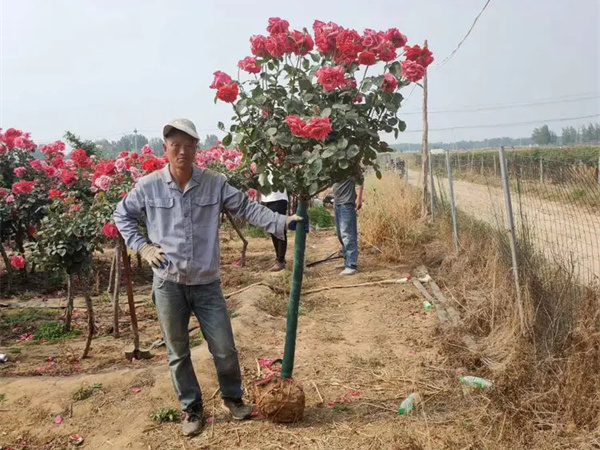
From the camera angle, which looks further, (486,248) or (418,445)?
(486,248)

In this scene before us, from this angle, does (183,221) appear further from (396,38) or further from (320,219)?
(320,219)

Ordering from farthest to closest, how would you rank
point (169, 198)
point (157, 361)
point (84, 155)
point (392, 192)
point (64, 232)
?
1. point (392, 192)
2. point (84, 155)
3. point (64, 232)
4. point (157, 361)
5. point (169, 198)

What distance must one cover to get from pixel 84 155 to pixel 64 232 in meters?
1.09

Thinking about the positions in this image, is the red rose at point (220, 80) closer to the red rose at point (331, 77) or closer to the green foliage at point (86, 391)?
the red rose at point (331, 77)

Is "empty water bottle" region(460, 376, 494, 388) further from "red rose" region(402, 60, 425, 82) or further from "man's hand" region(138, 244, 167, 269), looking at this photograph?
"man's hand" region(138, 244, 167, 269)

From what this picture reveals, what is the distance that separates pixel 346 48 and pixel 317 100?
1.02ft

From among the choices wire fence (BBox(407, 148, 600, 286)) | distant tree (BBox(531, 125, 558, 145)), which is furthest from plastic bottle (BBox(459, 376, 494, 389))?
distant tree (BBox(531, 125, 558, 145))

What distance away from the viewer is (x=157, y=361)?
444 centimetres

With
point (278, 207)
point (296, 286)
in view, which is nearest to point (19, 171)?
point (278, 207)

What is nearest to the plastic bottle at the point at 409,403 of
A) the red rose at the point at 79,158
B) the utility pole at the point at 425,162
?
the red rose at the point at 79,158

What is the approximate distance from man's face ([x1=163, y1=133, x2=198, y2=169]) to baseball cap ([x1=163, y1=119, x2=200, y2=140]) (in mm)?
36

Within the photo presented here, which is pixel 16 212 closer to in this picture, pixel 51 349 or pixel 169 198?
pixel 51 349

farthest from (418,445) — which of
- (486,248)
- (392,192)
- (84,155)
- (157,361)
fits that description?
(392,192)

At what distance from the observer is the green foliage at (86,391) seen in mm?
3684
